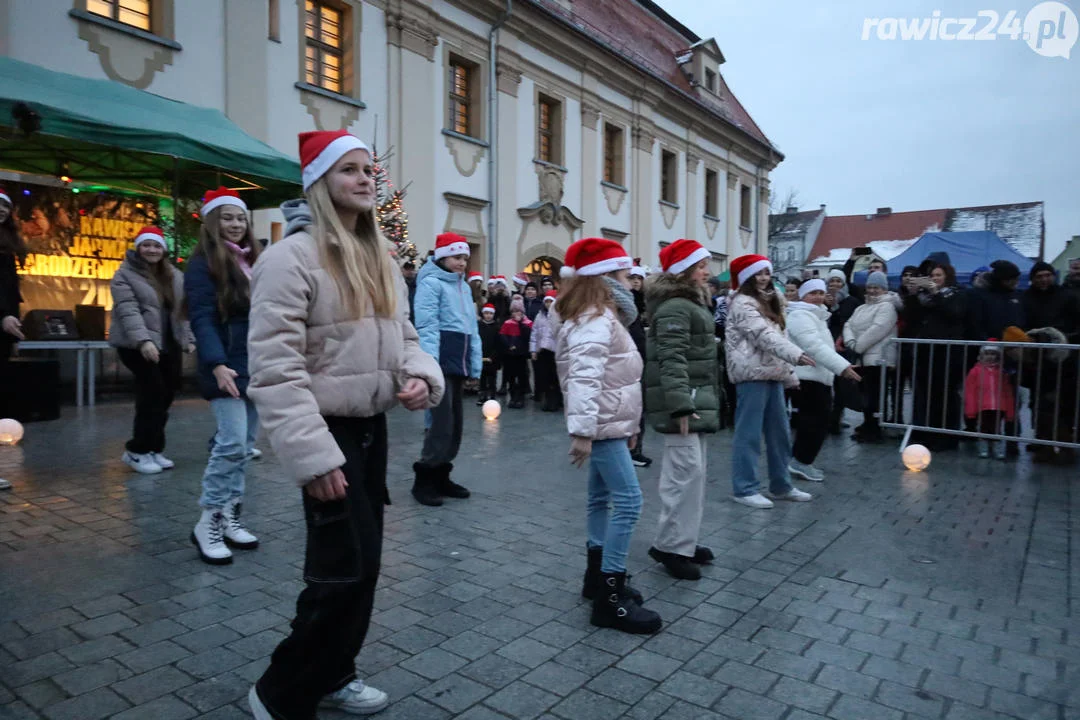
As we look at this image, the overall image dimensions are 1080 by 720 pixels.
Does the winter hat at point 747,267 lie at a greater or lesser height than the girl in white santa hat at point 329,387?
greater

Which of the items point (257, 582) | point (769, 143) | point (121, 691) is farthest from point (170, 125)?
point (769, 143)

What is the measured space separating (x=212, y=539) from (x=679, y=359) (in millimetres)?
2744

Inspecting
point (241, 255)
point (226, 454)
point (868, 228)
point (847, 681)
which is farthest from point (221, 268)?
point (868, 228)

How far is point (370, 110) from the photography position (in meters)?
15.3

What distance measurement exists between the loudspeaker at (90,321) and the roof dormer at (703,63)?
883 inches

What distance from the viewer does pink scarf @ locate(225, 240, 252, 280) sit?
4.34 metres

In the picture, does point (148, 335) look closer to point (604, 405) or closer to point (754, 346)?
point (604, 405)

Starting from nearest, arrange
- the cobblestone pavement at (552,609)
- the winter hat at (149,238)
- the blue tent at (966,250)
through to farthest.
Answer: the cobblestone pavement at (552,609) → the winter hat at (149,238) → the blue tent at (966,250)

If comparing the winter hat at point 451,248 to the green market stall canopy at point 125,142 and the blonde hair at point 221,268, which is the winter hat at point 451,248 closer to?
the blonde hair at point 221,268

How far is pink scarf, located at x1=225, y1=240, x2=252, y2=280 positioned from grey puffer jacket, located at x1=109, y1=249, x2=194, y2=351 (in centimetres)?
201

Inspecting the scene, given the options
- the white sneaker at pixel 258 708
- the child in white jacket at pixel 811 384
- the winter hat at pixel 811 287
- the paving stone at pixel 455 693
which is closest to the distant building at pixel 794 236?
the winter hat at pixel 811 287

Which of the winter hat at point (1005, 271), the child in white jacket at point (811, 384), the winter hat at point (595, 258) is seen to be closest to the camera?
the winter hat at point (595, 258)

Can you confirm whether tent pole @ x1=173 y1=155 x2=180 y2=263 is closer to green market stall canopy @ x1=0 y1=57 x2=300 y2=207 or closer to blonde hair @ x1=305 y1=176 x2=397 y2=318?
green market stall canopy @ x1=0 y1=57 x2=300 y2=207

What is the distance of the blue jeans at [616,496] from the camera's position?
360cm
